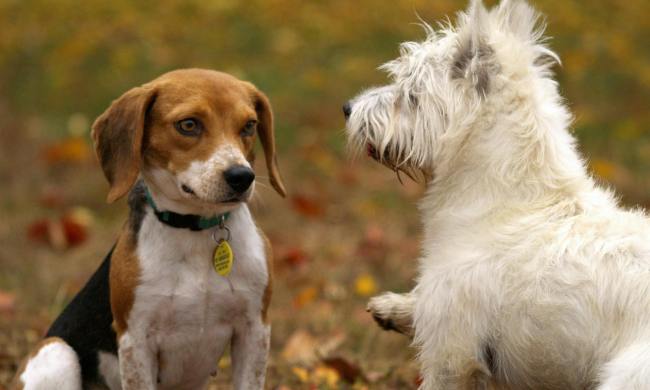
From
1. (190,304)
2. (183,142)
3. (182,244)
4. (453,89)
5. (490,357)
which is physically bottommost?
(190,304)

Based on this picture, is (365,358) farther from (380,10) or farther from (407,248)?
(380,10)

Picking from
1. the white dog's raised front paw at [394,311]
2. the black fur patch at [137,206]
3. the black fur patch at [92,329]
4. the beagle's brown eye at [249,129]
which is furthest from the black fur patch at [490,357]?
the black fur patch at [92,329]

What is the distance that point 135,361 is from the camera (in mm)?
4531

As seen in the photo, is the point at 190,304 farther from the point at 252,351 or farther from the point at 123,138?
the point at 123,138

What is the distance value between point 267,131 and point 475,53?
1.19 metres

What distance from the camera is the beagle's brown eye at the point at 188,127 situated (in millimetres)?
4578

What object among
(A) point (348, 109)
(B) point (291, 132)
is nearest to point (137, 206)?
(A) point (348, 109)

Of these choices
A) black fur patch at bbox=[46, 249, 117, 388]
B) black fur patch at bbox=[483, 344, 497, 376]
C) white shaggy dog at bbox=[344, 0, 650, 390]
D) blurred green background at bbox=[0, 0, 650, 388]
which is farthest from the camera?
blurred green background at bbox=[0, 0, 650, 388]

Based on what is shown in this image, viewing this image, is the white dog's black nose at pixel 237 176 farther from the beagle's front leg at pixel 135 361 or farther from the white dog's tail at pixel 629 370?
the white dog's tail at pixel 629 370

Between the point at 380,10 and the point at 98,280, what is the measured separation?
11706 millimetres

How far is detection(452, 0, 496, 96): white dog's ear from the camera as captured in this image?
14.0ft

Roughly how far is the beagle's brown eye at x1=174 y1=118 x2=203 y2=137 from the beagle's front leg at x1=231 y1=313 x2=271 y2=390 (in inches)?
32.8

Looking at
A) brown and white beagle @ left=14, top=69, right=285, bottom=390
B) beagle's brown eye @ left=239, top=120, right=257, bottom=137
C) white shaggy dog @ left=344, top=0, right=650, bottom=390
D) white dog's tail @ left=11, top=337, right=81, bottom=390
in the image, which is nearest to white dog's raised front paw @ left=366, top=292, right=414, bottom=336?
white shaggy dog @ left=344, top=0, right=650, bottom=390

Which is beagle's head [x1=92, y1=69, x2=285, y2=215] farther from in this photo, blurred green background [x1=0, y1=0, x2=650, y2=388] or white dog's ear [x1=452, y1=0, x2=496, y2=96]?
blurred green background [x1=0, y1=0, x2=650, y2=388]
